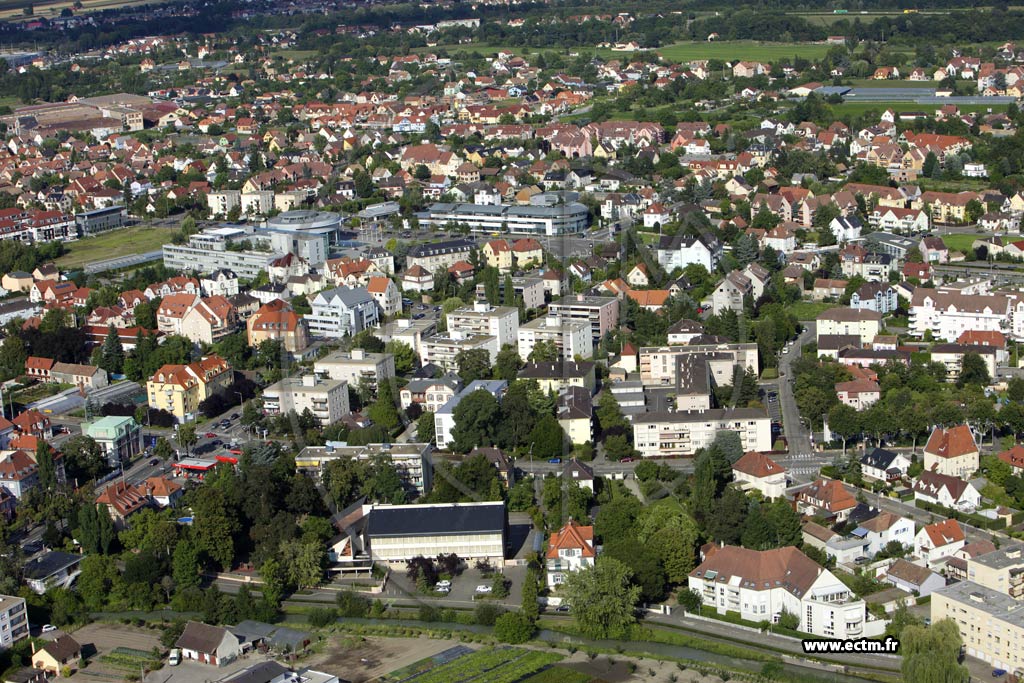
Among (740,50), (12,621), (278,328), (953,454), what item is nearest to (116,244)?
(278,328)

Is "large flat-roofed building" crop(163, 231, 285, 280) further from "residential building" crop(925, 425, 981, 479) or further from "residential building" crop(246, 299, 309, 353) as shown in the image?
"residential building" crop(925, 425, 981, 479)

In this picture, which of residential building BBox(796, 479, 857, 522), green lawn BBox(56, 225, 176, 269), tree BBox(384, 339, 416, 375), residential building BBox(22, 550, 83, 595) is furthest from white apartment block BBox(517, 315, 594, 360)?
green lawn BBox(56, 225, 176, 269)

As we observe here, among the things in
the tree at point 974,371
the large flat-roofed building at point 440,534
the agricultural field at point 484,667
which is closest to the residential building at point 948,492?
the tree at point 974,371

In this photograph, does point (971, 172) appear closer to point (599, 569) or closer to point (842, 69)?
point (842, 69)

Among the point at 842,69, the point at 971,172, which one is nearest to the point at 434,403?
the point at 971,172

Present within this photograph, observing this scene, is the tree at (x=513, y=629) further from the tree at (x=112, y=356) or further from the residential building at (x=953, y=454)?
the tree at (x=112, y=356)

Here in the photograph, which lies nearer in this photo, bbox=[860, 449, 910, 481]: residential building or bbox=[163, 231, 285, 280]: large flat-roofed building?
bbox=[860, 449, 910, 481]: residential building
